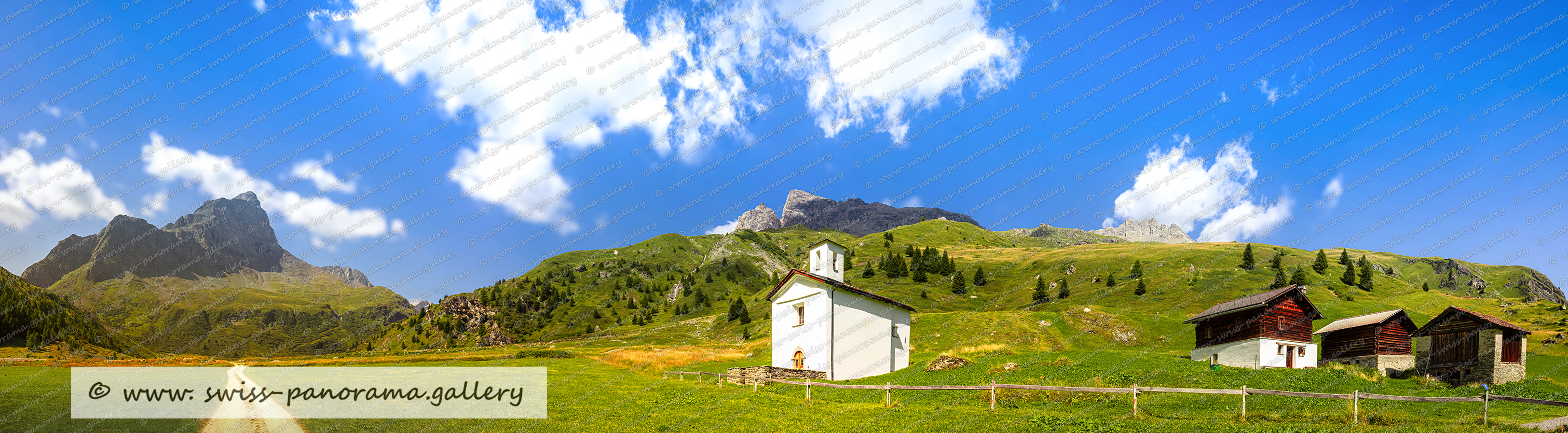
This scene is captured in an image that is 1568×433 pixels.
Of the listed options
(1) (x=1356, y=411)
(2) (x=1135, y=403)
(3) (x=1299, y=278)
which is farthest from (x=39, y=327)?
(3) (x=1299, y=278)

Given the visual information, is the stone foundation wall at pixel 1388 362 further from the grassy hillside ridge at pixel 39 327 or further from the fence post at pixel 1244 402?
the grassy hillside ridge at pixel 39 327

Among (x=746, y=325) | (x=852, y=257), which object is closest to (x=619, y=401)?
(x=746, y=325)

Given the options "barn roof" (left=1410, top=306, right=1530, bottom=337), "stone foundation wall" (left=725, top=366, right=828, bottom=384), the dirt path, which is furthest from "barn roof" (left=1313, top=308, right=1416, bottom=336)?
the dirt path

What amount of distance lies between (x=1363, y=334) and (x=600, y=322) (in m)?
150

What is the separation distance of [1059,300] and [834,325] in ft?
267

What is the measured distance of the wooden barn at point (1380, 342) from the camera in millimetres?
41219

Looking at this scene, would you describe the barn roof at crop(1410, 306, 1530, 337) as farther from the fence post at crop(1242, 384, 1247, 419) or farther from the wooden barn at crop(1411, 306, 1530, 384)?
the fence post at crop(1242, 384, 1247, 419)

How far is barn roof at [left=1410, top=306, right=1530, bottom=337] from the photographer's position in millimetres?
32688

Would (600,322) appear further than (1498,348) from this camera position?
Yes

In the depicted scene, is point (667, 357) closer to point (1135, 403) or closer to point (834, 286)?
point (834, 286)

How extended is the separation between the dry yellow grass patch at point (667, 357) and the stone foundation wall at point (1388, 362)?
46.6 meters

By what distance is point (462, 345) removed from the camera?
144 m

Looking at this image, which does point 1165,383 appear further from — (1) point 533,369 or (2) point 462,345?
(2) point 462,345

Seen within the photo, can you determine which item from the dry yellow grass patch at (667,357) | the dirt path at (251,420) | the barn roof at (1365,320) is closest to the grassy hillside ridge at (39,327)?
the dry yellow grass patch at (667,357)
